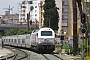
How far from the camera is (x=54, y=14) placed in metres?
99.4

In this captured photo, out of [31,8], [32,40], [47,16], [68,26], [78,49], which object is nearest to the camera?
[78,49]

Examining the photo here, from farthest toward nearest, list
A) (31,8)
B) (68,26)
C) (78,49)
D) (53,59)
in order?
(31,8) < (68,26) < (78,49) < (53,59)

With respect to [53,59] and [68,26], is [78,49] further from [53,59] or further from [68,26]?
[68,26]

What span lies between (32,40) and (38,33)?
364cm

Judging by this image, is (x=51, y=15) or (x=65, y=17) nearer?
(x=51, y=15)

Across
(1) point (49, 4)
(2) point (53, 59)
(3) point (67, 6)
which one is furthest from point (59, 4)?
(2) point (53, 59)

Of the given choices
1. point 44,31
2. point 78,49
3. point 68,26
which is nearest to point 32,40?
point 44,31

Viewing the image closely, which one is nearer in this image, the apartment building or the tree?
the tree

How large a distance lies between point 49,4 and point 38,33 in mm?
59853

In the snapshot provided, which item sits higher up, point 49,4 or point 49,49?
point 49,4

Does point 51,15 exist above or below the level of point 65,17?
above

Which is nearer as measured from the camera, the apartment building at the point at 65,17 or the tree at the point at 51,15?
the tree at the point at 51,15

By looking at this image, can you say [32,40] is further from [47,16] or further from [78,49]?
[47,16]

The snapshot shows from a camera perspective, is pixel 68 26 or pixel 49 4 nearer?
pixel 49 4
